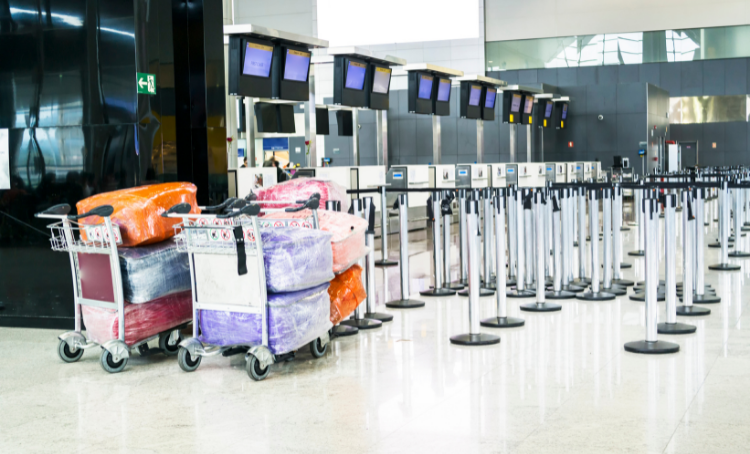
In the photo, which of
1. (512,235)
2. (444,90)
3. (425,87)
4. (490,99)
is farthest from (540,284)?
(490,99)

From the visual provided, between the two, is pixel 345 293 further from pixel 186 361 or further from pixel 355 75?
pixel 355 75

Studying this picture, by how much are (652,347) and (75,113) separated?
15.4 ft

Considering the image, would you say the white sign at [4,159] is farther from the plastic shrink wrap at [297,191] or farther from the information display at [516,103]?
the information display at [516,103]

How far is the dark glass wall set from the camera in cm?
616

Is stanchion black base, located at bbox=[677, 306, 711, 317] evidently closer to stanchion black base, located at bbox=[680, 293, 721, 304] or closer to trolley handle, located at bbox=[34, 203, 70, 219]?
stanchion black base, located at bbox=[680, 293, 721, 304]

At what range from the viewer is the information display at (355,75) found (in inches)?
509

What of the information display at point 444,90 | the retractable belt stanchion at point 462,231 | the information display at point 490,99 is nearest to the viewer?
the retractable belt stanchion at point 462,231

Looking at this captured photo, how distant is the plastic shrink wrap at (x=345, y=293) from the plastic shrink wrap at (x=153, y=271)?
39.1 inches

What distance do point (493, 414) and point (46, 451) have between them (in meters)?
2.05

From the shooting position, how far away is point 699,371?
4504mm

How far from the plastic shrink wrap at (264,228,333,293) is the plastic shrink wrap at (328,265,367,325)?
1.43ft

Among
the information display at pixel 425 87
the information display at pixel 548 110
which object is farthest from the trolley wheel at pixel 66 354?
the information display at pixel 548 110

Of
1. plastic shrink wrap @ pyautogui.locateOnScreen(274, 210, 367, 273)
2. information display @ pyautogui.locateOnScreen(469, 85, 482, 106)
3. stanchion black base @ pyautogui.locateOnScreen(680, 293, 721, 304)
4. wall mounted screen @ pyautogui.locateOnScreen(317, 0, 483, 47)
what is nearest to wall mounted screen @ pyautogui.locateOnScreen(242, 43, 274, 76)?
plastic shrink wrap @ pyautogui.locateOnScreen(274, 210, 367, 273)

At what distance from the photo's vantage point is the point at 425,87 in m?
16.0
